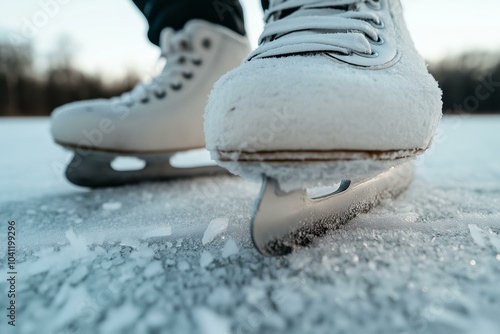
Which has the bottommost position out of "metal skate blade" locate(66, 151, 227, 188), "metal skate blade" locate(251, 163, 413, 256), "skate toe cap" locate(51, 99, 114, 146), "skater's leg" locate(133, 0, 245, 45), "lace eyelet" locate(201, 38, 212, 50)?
"metal skate blade" locate(66, 151, 227, 188)

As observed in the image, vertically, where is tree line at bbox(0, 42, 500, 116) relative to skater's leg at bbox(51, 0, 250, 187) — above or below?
below

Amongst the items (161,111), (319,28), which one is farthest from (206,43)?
(319,28)

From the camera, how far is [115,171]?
931mm

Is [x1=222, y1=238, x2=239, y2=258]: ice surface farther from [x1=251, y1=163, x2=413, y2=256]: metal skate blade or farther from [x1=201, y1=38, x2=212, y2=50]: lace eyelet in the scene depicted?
[x1=201, y1=38, x2=212, y2=50]: lace eyelet

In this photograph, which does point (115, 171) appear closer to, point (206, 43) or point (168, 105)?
point (168, 105)

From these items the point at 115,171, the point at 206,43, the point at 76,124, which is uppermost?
→ the point at 206,43

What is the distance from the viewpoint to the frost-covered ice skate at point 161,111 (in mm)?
839

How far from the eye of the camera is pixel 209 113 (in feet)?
1.45

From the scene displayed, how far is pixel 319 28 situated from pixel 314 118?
18 cm

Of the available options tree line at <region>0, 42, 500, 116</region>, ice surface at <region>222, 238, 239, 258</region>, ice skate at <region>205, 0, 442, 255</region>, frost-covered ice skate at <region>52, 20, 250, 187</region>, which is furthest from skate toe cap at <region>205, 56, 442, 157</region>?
tree line at <region>0, 42, 500, 116</region>

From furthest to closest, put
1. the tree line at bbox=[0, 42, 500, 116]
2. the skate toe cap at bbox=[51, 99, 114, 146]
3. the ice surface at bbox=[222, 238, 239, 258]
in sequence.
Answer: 1. the tree line at bbox=[0, 42, 500, 116]
2. the skate toe cap at bbox=[51, 99, 114, 146]
3. the ice surface at bbox=[222, 238, 239, 258]

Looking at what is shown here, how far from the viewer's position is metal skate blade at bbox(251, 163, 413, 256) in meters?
0.39

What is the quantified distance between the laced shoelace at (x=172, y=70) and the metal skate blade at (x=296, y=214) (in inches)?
20.6

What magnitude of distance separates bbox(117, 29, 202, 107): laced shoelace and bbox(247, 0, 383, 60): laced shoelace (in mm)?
367
